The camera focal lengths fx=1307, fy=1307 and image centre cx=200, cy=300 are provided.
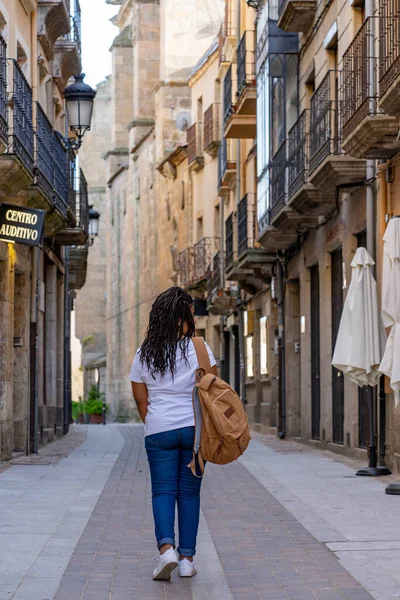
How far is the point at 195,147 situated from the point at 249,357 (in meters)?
13.4

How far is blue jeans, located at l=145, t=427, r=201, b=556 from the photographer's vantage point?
747cm

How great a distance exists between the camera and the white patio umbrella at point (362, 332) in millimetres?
15000

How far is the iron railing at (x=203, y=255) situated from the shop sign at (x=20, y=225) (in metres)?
23.8

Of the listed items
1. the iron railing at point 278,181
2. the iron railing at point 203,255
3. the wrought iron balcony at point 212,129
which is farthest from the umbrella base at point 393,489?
the iron railing at point 203,255

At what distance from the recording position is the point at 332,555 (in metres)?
8.23

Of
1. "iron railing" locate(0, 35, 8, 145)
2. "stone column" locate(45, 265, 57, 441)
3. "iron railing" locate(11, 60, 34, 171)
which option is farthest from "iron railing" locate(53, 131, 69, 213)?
"iron railing" locate(0, 35, 8, 145)

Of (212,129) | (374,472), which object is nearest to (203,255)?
(212,129)

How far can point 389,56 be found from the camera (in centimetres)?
1377

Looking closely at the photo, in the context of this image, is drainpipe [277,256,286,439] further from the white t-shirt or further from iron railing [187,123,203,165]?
iron railing [187,123,203,165]

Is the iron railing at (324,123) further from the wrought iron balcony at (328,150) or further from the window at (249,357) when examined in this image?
the window at (249,357)

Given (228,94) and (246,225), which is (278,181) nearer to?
(246,225)

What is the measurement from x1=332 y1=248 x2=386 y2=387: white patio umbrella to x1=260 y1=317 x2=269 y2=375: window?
13.5 metres

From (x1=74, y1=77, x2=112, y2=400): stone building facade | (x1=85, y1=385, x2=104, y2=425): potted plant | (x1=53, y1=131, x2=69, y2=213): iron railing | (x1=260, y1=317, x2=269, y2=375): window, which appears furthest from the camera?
(x1=74, y1=77, x2=112, y2=400): stone building facade

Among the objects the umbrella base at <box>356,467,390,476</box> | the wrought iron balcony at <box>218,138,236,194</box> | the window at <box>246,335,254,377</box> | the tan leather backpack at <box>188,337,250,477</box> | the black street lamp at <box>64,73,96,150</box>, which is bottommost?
the umbrella base at <box>356,467,390,476</box>
